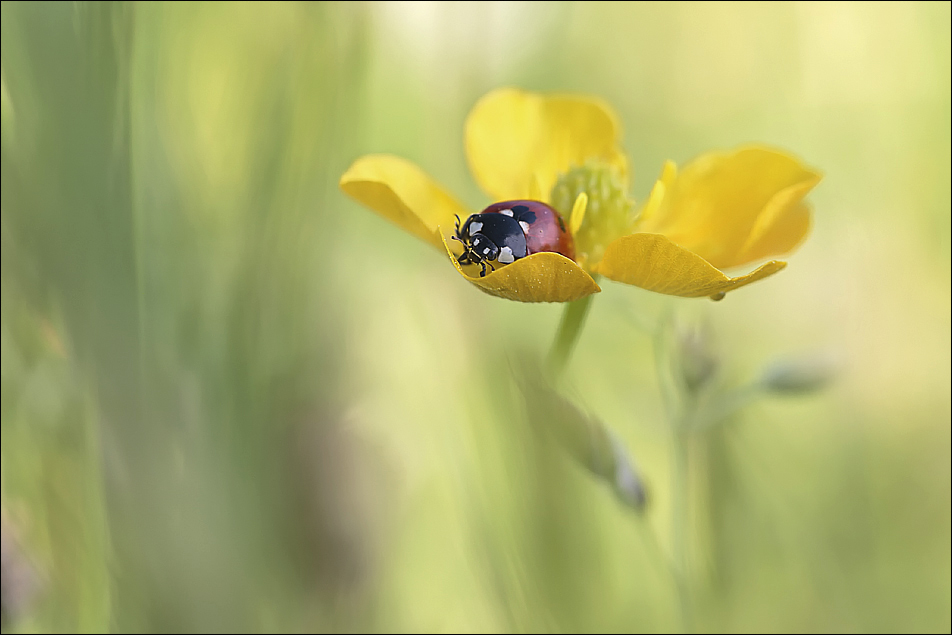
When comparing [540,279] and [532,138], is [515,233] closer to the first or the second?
[540,279]

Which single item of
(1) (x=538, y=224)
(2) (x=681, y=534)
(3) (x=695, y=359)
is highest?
(1) (x=538, y=224)

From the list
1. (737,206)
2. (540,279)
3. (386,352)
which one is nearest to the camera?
(540,279)

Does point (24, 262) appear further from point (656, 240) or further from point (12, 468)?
point (656, 240)

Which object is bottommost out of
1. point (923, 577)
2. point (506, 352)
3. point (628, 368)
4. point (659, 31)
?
point (923, 577)

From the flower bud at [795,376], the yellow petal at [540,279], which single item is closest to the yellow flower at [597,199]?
the yellow petal at [540,279]

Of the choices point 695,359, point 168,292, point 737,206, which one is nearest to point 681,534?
point 695,359

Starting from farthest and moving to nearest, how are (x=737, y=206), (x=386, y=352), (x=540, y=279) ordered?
1. (x=386, y=352)
2. (x=737, y=206)
3. (x=540, y=279)

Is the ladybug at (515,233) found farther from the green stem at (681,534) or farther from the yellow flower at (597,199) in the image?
the green stem at (681,534)

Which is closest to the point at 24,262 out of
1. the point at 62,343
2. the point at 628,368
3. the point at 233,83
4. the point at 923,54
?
the point at 62,343
